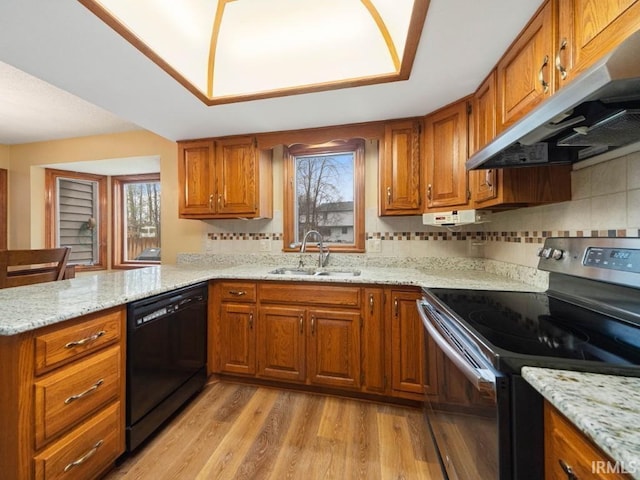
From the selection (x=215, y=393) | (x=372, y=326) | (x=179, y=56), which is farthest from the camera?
(x=215, y=393)

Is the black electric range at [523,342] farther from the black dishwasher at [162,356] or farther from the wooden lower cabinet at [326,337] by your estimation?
the black dishwasher at [162,356]

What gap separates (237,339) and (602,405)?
1.98 meters

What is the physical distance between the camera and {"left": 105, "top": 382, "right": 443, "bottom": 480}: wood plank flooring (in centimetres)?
132

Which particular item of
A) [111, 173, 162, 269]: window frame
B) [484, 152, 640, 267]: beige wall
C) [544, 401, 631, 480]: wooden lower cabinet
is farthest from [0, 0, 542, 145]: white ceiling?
[544, 401, 631, 480]: wooden lower cabinet

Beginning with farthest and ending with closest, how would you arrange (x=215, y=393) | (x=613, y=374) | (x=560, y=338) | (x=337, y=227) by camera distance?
(x=337, y=227)
(x=215, y=393)
(x=560, y=338)
(x=613, y=374)

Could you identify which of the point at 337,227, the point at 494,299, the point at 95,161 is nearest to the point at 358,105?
the point at 337,227

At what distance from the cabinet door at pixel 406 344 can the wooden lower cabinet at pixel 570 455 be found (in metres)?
1.10

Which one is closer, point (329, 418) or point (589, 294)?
point (589, 294)

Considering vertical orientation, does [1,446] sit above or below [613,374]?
below

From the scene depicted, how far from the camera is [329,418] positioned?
1715 mm

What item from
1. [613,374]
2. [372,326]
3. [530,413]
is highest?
[613,374]

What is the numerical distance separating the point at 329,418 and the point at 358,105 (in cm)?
207

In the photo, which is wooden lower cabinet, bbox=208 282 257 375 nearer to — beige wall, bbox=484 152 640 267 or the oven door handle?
the oven door handle

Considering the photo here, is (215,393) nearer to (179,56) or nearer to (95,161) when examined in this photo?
(179,56)
